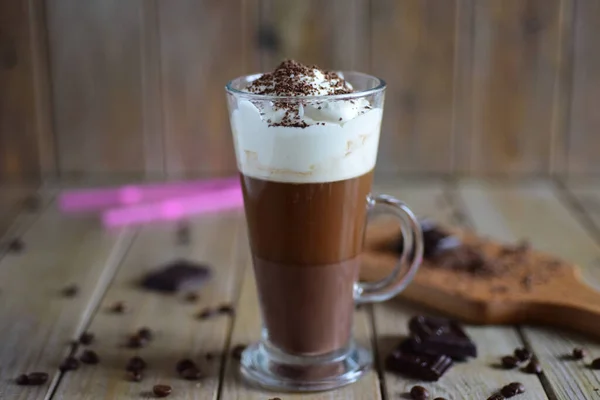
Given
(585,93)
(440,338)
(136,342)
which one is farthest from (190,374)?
(585,93)

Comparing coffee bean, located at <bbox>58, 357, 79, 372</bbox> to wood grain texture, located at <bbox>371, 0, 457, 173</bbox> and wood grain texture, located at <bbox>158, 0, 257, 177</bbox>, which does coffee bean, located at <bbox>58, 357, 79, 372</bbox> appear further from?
wood grain texture, located at <bbox>371, 0, 457, 173</bbox>

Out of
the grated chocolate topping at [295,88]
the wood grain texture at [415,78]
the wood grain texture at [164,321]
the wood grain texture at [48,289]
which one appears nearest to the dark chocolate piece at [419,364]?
the wood grain texture at [164,321]

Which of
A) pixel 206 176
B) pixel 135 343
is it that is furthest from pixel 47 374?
pixel 206 176

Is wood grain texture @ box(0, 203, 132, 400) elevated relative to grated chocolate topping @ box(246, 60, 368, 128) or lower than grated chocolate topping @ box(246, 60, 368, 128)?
lower

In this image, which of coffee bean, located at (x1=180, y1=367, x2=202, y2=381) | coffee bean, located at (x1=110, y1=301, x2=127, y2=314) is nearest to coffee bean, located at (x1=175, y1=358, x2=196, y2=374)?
coffee bean, located at (x1=180, y1=367, x2=202, y2=381)

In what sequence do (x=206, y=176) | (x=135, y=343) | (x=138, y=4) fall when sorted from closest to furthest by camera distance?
1. (x=135, y=343)
2. (x=138, y=4)
3. (x=206, y=176)

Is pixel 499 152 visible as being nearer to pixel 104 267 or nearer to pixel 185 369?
pixel 104 267

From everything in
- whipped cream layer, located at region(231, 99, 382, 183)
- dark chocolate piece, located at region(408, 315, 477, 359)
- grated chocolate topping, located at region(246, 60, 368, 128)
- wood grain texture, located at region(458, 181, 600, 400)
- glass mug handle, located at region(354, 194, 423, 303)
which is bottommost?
wood grain texture, located at region(458, 181, 600, 400)
